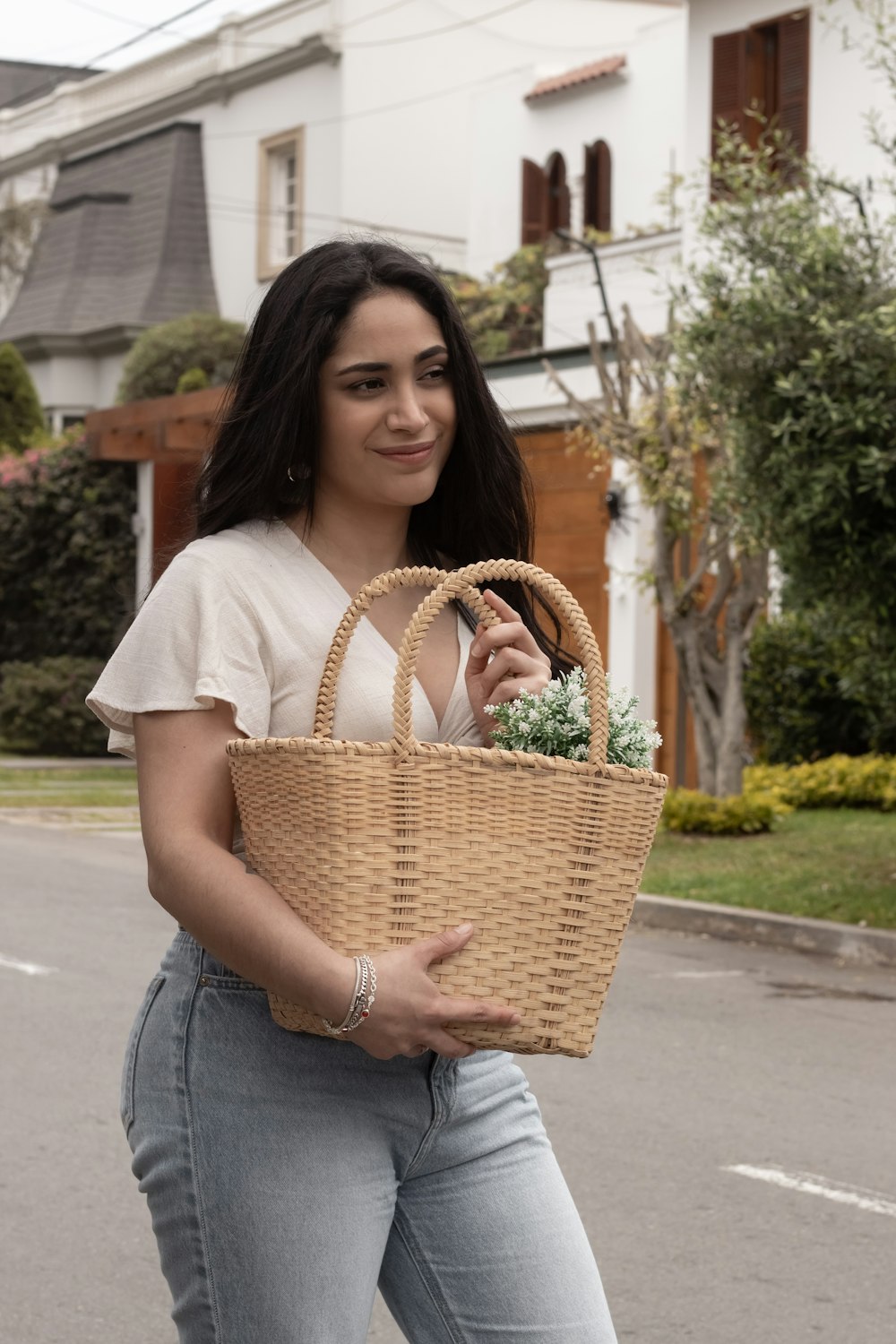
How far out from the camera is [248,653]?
2234 mm

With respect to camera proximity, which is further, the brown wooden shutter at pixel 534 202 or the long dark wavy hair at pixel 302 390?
the brown wooden shutter at pixel 534 202

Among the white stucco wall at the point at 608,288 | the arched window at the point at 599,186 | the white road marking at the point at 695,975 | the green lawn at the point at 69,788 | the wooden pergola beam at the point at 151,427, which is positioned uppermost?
the arched window at the point at 599,186

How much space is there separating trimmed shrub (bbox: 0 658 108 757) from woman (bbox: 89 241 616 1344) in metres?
21.7

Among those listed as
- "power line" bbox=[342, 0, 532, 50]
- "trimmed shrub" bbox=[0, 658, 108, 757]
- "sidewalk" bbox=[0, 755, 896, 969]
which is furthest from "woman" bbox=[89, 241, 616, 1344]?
"power line" bbox=[342, 0, 532, 50]

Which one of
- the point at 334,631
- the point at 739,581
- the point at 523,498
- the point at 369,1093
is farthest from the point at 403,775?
the point at 739,581

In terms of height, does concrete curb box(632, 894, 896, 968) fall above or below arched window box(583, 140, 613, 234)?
below

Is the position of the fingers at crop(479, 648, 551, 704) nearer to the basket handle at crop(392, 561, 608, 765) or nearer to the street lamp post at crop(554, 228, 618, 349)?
the basket handle at crop(392, 561, 608, 765)

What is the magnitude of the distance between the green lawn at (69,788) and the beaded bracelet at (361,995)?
15.4 m

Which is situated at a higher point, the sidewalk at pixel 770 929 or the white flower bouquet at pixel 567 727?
the white flower bouquet at pixel 567 727

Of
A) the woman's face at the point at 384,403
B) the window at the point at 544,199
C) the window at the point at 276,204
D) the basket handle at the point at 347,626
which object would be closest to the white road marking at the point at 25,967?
the woman's face at the point at 384,403

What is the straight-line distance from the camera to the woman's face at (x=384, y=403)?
2348mm

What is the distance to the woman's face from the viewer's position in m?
2.35

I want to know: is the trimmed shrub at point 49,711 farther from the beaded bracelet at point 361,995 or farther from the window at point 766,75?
the beaded bracelet at point 361,995

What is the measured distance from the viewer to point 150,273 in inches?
1220
